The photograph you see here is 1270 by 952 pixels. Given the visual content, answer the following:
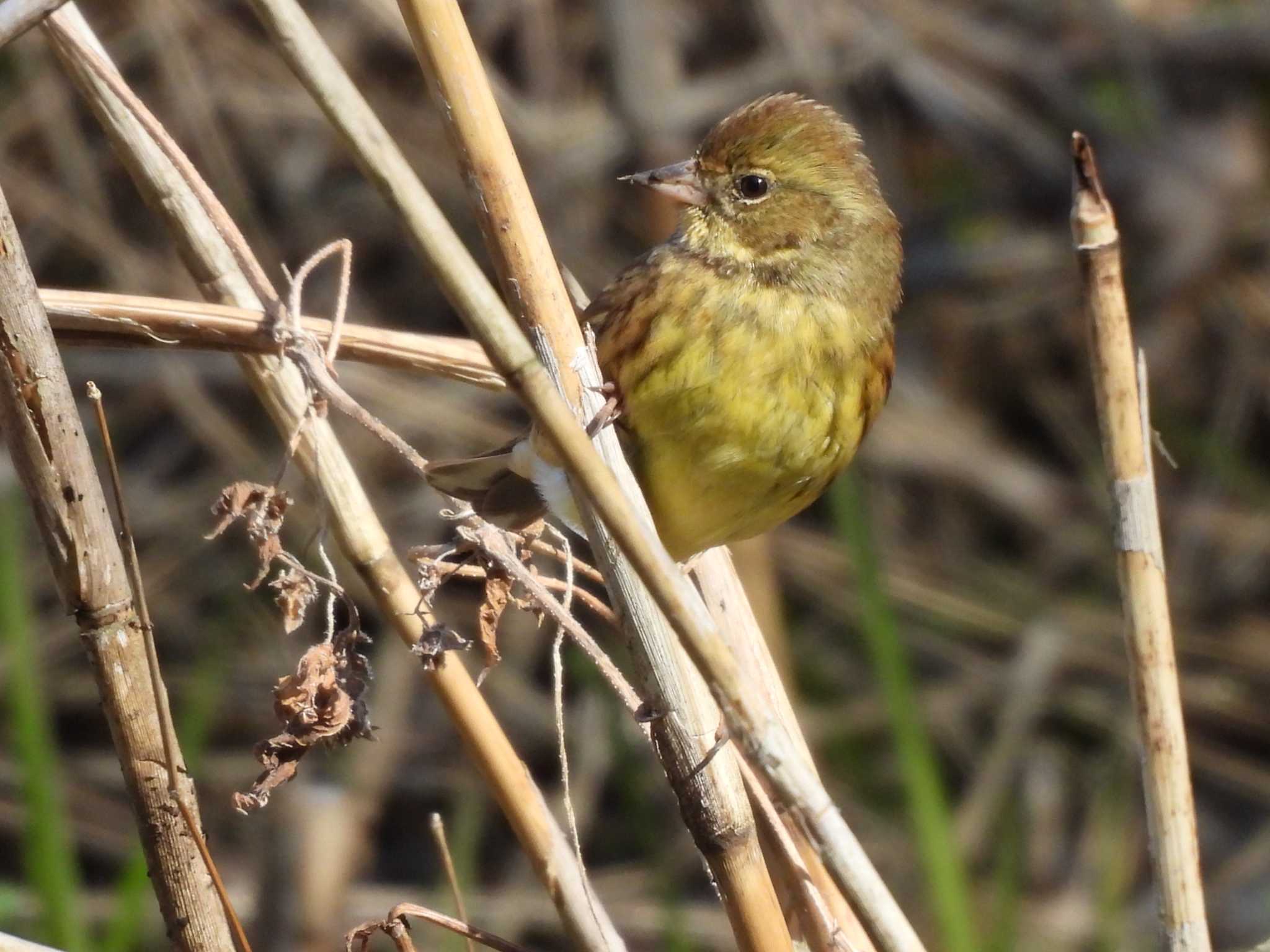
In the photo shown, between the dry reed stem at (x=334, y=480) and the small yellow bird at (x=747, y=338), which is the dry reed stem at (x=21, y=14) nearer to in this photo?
the dry reed stem at (x=334, y=480)

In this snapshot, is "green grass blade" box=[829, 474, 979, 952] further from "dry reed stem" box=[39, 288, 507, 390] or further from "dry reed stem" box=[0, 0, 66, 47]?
"dry reed stem" box=[0, 0, 66, 47]

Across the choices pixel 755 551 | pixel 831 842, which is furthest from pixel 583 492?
pixel 755 551

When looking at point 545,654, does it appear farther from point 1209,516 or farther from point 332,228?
point 1209,516

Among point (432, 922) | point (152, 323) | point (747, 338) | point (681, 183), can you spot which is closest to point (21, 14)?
point (152, 323)

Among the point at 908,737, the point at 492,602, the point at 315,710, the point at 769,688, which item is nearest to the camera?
the point at 315,710

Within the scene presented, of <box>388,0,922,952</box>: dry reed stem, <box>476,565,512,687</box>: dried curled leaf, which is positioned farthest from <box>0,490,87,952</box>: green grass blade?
<box>388,0,922,952</box>: dry reed stem

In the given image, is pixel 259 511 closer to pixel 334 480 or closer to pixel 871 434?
pixel 334 480
